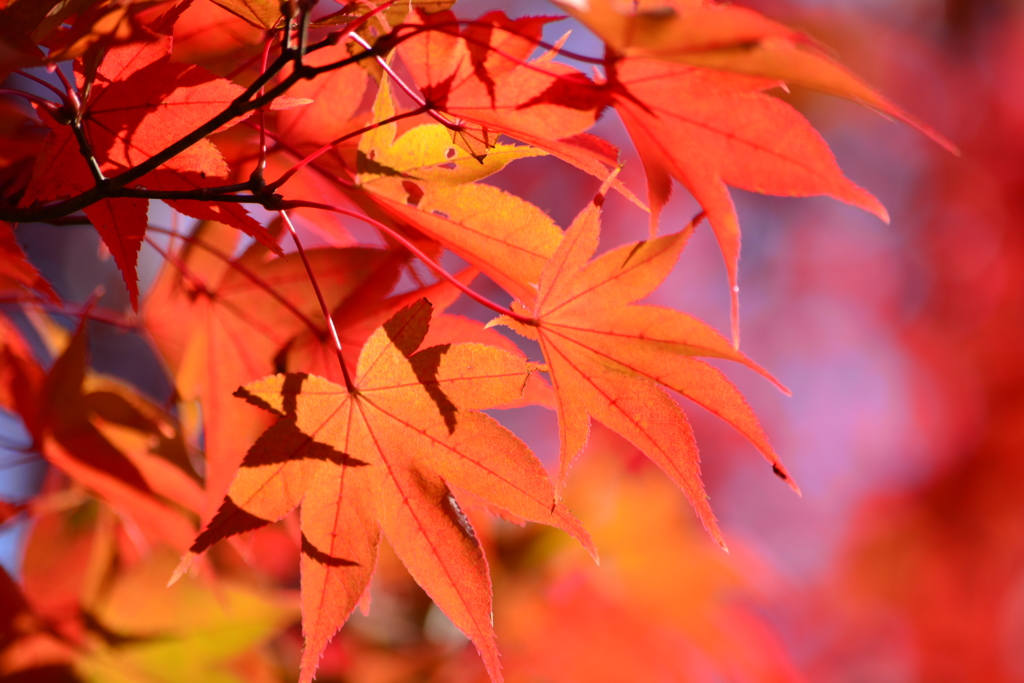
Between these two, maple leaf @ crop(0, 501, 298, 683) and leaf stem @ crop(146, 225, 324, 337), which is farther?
maple leaf @ crop(0, 501, 298, 683)

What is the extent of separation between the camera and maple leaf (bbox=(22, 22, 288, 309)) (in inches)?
16.0

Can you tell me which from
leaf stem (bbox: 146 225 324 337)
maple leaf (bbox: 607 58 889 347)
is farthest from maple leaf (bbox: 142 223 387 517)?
maple leaf (bbox: 607 58 889 347)

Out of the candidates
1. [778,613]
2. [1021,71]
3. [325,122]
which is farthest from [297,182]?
[1021,71]

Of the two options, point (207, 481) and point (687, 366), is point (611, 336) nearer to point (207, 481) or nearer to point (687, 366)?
point (687, 366)

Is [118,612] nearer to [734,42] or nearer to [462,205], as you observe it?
[462,205]

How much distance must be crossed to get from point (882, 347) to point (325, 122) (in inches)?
174

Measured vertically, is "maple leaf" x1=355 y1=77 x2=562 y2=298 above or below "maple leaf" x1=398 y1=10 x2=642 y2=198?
below

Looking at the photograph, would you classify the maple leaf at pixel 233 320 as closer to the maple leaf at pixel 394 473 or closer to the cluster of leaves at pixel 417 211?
the cluster of leaves at pixel 417 211

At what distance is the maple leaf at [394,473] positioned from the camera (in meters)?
0.46

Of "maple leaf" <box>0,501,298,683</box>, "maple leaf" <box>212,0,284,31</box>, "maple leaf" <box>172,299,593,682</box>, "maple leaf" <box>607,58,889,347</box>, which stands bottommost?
"maple leaf" <box>0,501,298,683</box>

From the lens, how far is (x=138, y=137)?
0.43 meters

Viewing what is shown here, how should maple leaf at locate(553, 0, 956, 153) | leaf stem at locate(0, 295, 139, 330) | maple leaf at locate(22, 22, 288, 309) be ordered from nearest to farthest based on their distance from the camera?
maple leaf at locate(553, 0, 956, 153) < maple leaf at locate(22, 22, 288, 309) < leaf stem at locate(0, 295, 139, 330)

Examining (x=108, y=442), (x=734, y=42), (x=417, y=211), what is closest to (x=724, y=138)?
(x=734, y=42)

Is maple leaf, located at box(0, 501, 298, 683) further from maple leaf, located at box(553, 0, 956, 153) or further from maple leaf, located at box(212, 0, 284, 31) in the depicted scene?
maple leaf, located at box(553, 0, 956, 153)
